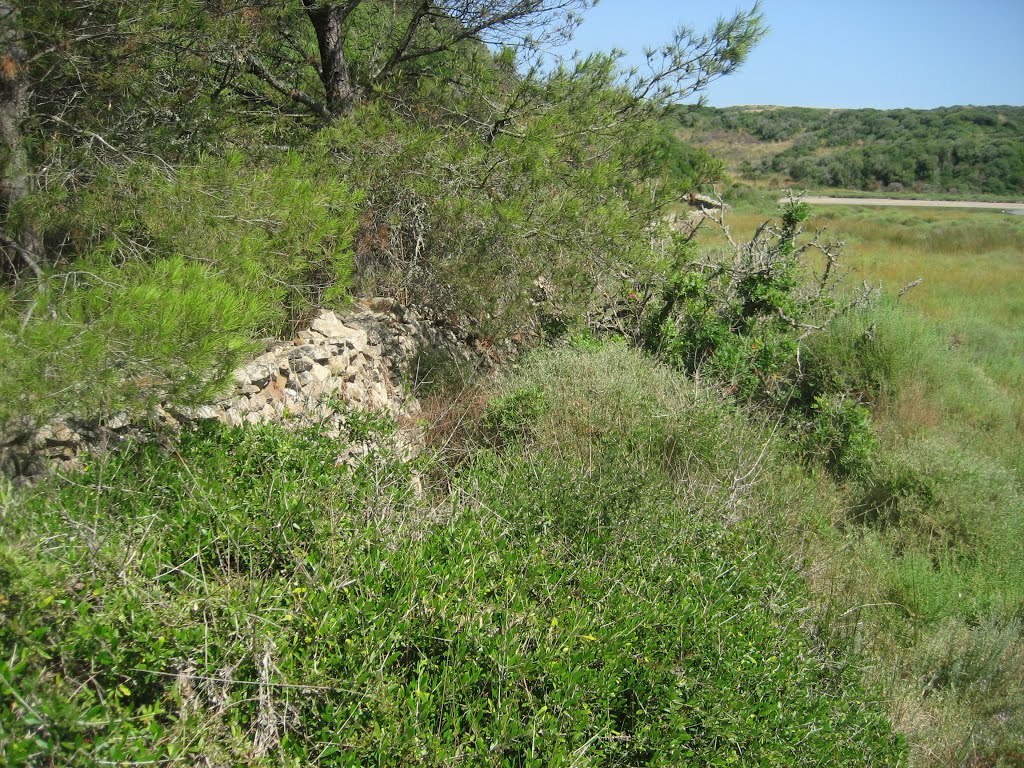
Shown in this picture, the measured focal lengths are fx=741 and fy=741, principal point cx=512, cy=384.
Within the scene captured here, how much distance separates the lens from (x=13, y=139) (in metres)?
3.70

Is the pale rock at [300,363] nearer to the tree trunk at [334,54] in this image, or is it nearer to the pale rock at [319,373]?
the pale rock at [319,373]

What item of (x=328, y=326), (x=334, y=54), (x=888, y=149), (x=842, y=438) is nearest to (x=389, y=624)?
(x=328, y=326)

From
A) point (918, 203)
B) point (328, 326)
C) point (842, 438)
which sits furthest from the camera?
point (918, 203)

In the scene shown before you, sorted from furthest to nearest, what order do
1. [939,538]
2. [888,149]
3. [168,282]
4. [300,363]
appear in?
[888,149] → [939,538] → [300,363] → [168,282]

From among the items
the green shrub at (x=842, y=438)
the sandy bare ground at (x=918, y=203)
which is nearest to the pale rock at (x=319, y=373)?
the green shrub at (x=842, y=438)

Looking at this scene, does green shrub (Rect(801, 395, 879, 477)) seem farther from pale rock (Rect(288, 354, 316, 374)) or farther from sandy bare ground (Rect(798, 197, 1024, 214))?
sandy bare ground (Rect(798, 197, 1024, 214))

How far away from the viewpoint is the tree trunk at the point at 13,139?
3.56 meters

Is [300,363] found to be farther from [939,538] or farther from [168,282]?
[939,538]

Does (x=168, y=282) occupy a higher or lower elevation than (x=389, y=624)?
higher

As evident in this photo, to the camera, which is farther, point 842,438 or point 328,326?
point 842,438

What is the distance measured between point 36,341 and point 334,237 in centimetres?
214

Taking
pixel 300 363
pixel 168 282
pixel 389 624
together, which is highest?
pixel 168 282

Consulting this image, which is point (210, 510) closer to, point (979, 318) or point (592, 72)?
point (592, 72)

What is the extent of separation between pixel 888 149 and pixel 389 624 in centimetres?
5050
